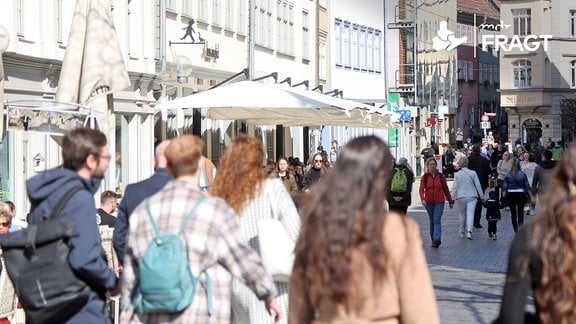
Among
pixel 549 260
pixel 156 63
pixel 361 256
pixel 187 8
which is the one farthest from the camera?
pixel 187 8

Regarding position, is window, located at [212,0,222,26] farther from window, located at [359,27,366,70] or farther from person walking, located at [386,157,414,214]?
window, located at [359,27,366,70]

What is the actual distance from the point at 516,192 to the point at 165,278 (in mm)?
20411

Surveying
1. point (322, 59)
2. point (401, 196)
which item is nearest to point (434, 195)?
point (401, 196)

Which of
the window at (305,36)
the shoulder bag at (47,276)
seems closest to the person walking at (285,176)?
the shoulder bag at (47,276)

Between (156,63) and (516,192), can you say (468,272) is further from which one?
(156,63)

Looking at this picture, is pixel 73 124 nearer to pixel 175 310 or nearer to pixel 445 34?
pixel 175 310

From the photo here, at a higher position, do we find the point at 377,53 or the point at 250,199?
the point at 377,53

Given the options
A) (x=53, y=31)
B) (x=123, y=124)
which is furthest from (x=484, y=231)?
(x=53, y=31)

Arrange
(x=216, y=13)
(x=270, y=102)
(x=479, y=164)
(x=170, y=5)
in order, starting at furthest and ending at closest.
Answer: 1. (x=216, y=13)
2. (x=479, y=164)
3. (x=170, y=5)
4. (x=270, y=102)

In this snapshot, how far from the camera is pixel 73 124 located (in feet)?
45.0

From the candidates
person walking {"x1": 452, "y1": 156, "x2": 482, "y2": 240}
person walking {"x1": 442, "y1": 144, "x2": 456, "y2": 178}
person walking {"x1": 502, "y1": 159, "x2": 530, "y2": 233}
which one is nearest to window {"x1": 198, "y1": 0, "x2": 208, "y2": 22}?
Result: person walking {"x1": 502, "y1": 159, "x2": 530, "y2": 233}

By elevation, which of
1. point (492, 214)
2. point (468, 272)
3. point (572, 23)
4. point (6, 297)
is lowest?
point (468, 272)

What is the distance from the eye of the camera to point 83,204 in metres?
7.38

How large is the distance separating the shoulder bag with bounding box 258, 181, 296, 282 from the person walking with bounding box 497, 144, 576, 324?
2915mm
